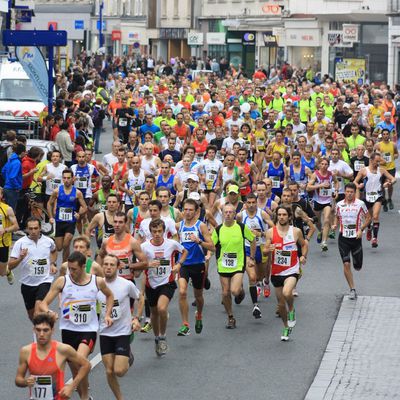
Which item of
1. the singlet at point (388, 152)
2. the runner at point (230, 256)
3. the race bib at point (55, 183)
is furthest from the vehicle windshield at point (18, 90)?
the runner at point (230, 256)

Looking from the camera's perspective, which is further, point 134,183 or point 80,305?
point 134,183

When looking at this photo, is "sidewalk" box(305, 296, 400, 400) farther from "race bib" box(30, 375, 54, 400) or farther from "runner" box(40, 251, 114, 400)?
"race bib" box(30, 375, 54, 400)

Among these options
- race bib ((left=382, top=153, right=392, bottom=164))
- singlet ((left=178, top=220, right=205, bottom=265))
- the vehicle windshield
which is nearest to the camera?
singlet ((left=178, top=220, right=205, bottom=265))

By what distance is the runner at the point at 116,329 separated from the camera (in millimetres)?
12125

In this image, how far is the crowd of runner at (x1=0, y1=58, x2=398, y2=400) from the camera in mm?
12078

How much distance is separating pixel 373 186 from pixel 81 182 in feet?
15.7

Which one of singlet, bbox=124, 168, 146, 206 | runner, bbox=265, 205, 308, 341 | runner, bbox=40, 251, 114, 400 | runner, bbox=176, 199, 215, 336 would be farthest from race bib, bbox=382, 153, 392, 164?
runner, bbox=40, 251, 114, 400

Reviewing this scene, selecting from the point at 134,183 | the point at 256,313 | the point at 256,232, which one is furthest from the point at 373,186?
the point at 256,313

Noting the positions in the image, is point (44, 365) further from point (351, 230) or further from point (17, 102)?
point (17, 102)

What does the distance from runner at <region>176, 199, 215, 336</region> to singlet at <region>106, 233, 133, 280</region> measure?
1060 mm

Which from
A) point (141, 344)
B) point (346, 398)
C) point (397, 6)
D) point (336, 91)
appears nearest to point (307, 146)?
point (141, 344)

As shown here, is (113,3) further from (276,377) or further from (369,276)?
(276,377)

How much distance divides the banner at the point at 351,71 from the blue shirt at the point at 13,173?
30228 millimetres

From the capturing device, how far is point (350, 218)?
57.8ft
